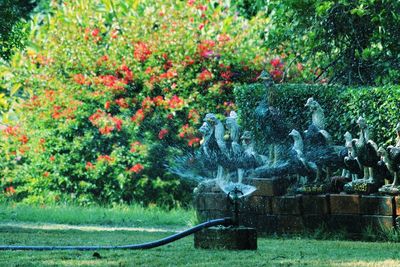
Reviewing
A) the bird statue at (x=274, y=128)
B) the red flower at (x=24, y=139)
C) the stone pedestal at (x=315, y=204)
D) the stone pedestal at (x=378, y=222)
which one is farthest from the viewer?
the red flower at (x=24, y=139)

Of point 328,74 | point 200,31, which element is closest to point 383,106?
point 328,74

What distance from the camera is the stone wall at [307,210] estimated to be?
399 inches

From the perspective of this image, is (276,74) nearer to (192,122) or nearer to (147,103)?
(192,122)

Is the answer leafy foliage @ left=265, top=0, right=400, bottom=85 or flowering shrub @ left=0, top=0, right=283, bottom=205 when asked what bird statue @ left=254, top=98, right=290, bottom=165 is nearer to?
leafy foliage @ left=265, top=0, right=400, bottom=85

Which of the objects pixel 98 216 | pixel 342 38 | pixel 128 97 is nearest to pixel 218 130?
pixel 98 216

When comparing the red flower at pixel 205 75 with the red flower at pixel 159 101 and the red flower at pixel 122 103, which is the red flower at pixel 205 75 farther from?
the red flower at pixel 122 103

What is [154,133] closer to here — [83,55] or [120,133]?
[120,133]

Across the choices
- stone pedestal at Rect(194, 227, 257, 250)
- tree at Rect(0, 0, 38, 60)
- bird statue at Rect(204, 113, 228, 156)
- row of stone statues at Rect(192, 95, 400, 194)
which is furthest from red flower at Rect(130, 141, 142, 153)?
stone pedestal at Rect(194, 227, 257, 250)

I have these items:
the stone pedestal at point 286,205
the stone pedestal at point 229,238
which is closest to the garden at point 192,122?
the stone pedestal at point 286,205

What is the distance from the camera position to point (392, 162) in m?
10.1

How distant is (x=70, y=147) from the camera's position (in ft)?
54.7

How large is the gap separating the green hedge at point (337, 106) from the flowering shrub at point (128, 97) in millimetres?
3250

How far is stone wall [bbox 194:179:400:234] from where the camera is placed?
10141 mm

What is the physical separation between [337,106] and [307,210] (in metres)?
1.83
